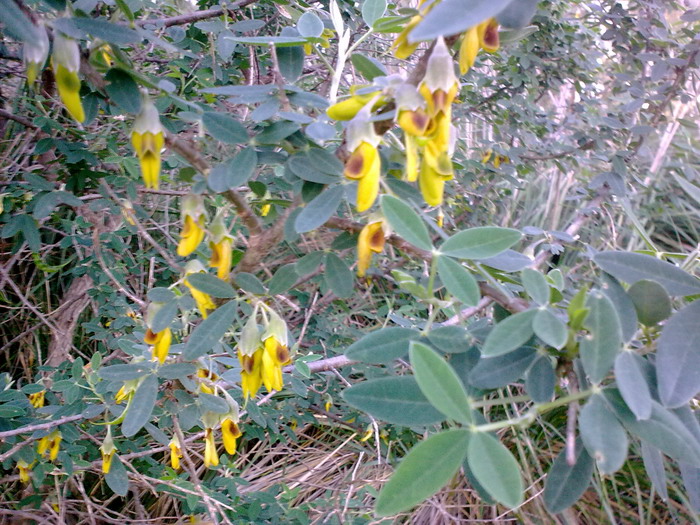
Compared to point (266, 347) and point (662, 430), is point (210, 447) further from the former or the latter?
point (662, 430)

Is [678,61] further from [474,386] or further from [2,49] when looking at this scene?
[2,49]

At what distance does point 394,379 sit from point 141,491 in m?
1.46

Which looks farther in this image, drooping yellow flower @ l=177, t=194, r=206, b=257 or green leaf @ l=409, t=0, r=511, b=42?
drooping yellow flower @ l=177, t=194, r=206, b=257

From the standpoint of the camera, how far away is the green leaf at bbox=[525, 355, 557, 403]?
422 millimetres

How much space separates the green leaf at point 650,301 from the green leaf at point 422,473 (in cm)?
19

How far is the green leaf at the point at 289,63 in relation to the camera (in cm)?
58

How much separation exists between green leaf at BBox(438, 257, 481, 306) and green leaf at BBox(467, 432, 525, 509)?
0.39 feet

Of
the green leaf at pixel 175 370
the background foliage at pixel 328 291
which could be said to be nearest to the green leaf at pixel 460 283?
the background foliage at pixel 328 291

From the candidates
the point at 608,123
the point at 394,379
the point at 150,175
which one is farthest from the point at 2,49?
the point at 608,123

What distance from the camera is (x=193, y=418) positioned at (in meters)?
0.83

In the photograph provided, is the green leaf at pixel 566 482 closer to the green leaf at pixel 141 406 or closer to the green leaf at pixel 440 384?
the green leaf at pixel 440 384

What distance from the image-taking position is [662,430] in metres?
0.36

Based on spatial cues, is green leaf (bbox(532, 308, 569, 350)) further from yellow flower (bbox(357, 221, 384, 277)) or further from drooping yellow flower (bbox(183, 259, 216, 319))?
drooping yellow flower (bbox(183, 259, 216, 319))

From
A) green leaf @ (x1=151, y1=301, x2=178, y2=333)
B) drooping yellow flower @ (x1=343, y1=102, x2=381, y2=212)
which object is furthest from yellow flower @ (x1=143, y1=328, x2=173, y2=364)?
drooping yellow flower @ (x1=343, y1=102, x2=381, y2=212)
